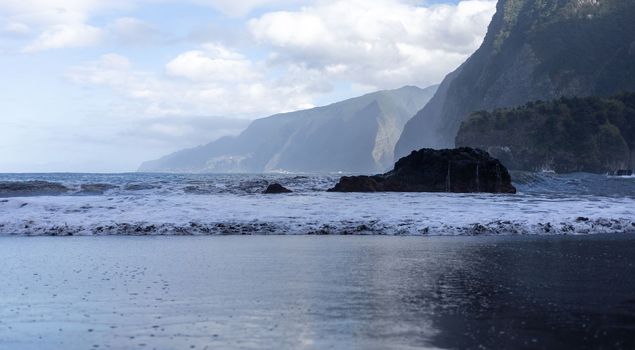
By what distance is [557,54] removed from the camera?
164625 millimetres

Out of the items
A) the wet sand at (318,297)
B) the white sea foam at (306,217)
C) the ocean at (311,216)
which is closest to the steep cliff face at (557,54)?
the ocean at (311,216)

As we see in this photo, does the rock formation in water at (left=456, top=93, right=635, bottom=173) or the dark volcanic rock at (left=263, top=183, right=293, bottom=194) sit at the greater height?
the rock formation in water at (left=456, top=93, right=635, bottom=173)

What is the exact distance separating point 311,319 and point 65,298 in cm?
391

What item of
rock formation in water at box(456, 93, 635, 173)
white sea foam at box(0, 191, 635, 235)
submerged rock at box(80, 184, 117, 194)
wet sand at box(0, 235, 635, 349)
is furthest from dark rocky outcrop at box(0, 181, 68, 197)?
rock formation in water at box(456, 93, 635, 173)

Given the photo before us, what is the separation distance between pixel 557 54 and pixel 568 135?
48.1m

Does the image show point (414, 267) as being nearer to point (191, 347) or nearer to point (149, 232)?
point (191, 347)

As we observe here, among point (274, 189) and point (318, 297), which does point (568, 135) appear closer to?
point (274, 189)

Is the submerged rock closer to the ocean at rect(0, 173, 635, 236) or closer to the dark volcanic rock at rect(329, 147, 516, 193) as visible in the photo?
the ocean at rect(0, 173, 635, 236)

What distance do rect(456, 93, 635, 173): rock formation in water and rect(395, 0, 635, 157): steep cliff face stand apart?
29.9 m

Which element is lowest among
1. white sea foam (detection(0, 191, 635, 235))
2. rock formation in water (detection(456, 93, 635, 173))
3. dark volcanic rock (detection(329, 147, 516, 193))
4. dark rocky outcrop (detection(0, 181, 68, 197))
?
white sea foam (detection(0, 191, 635, 235))

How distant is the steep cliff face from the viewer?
15888 centimetres

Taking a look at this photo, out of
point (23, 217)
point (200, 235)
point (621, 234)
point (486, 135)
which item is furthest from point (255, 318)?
point (486, 135)

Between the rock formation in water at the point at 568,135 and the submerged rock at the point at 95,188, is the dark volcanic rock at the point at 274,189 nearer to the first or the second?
the submerged rock at the point at 95,188

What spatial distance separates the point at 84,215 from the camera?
70.0 ft
